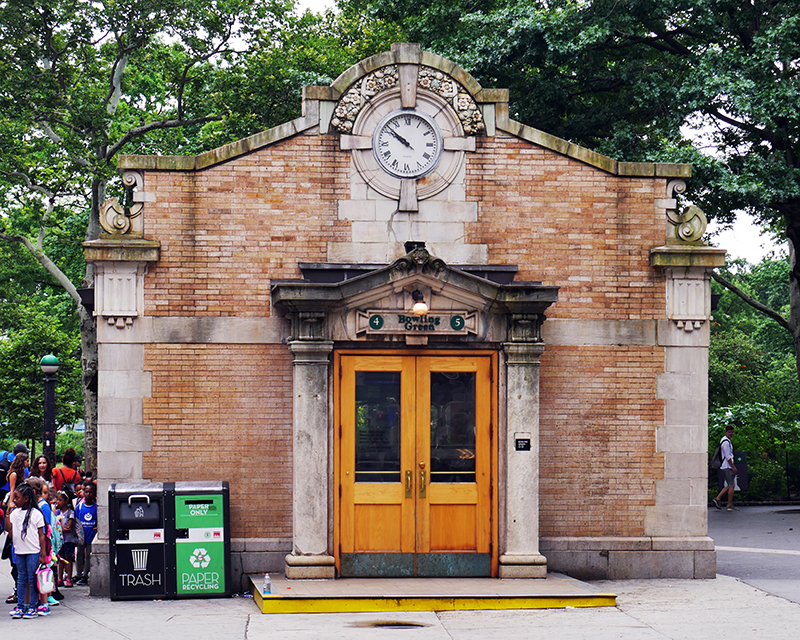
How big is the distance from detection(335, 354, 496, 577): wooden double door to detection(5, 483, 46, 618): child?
12.1ft

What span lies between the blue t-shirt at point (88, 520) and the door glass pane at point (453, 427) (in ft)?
15.3

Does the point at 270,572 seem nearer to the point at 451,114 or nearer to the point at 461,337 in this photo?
the point at 461,337

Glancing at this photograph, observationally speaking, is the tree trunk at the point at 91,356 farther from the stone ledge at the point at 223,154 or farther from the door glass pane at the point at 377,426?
the door glass pane at the point at 377,426

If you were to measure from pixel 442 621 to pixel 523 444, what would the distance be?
282 centimetres

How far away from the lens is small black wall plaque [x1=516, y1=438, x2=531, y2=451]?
42.7ft

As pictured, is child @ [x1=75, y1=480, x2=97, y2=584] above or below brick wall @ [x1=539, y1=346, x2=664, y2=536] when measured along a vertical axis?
below

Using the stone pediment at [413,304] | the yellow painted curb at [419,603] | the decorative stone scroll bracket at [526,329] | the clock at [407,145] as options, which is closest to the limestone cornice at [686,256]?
the stone pediment at [413,304]

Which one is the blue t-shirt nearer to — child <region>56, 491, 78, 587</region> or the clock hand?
child <region>56, 491, 78, 587</region>

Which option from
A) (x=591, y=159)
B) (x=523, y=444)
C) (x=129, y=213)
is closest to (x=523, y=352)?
(x=523, y=444)

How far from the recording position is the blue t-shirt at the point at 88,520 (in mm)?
13695

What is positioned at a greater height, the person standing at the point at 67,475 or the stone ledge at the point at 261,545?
the person standing at the point at 67,475

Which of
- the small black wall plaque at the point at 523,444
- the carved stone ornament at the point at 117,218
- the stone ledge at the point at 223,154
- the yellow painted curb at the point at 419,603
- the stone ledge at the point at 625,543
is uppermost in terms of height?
the stone ledge at the point at 223,154

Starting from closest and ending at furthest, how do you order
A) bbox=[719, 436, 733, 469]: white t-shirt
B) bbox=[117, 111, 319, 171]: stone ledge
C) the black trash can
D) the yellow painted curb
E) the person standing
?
1. the yellow painted curb
2. the black trash can
3. bbox=[117, 111, 319, 171]: stone ledge
4. the person standing
5. bbox=[719, 436, 733, 469]: white t-shirt

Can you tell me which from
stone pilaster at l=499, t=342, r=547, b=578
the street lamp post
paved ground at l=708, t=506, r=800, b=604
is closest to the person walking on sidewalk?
paved ground at l=708, t=506, r=800, b=604
